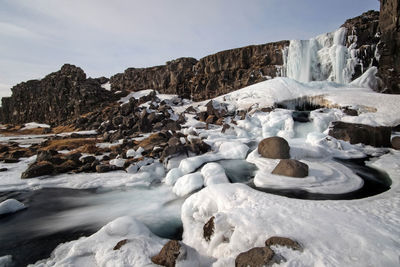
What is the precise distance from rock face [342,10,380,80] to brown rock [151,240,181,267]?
23.5m

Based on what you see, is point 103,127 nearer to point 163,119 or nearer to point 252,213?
point 163,119

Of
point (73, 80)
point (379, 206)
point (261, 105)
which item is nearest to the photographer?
point (379, 206)

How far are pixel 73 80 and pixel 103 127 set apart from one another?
75.9ft

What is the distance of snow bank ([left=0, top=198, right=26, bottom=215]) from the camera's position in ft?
18.8

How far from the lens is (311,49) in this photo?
22.8 metres

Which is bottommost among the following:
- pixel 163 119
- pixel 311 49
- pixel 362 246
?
pixel 362 246

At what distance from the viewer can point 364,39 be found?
64.5 feet

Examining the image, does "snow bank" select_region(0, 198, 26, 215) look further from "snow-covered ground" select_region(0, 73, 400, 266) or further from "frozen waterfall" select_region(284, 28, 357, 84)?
"frozen waterfall" select_region(284, 28, 357, 84)

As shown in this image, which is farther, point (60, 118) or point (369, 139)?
point (60, 118)

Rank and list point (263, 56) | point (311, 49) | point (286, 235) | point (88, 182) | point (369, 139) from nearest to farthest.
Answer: point (286, 235)
point (88, 182)
point (369, 139)
point (311, 49)
point (263, 56)

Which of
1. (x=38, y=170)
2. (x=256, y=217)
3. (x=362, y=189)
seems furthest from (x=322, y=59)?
(x=38, y=170)

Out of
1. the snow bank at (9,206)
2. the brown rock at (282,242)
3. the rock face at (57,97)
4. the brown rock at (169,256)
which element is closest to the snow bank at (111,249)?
the brown rock at (169,256)

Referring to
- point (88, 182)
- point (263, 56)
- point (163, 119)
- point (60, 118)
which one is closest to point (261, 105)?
point (163, 119)

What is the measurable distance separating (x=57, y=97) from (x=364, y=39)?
5005 centimetres
